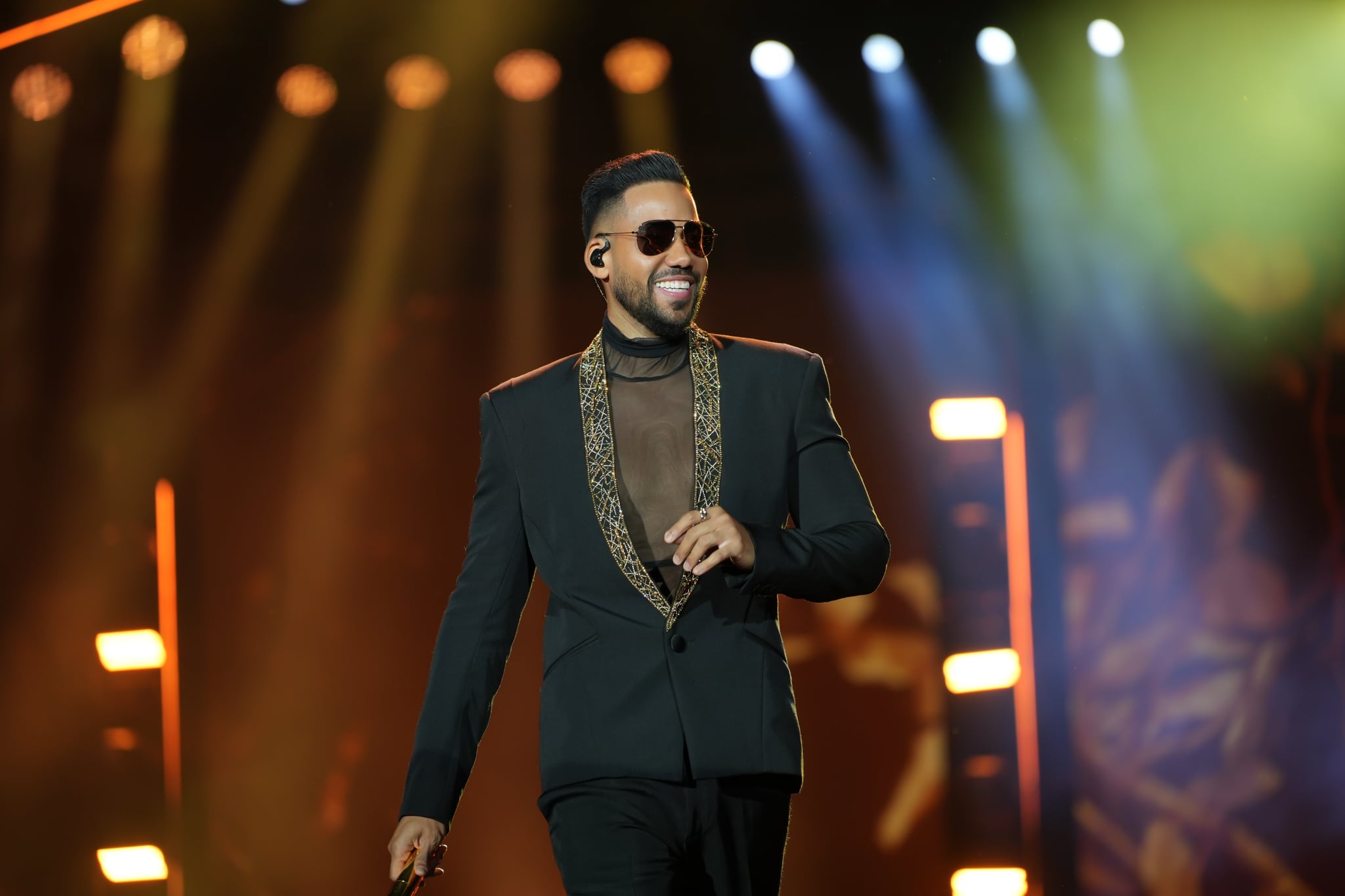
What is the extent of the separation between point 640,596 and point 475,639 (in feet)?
1.02

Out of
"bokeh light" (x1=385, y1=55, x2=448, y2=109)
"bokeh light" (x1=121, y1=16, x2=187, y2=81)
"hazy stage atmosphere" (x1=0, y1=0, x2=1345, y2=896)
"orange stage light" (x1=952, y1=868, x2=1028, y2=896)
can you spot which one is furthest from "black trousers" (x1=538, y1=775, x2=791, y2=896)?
"bokeh light" (x1=121, y1=16, x2=187, y2=81)

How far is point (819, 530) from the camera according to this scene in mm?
2297

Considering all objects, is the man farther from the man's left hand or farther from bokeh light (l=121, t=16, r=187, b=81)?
bokeh light (l=121, t=16, r=187, b=81)

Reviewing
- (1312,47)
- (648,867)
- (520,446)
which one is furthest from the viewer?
(1312,47)

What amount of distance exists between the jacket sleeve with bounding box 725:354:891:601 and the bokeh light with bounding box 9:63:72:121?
3764 mm

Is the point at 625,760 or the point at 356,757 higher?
the point at 356,757

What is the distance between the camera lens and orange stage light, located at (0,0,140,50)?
199 inches

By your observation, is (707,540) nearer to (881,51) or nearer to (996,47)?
(881,51)

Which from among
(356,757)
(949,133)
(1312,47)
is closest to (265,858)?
(356,757)

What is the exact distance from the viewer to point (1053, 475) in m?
5.21

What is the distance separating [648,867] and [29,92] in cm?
423

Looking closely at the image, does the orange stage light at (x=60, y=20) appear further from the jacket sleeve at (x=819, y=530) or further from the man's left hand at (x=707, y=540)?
the man's left hand at (x=707, y=540)

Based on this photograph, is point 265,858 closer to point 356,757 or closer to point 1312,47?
point 356,757

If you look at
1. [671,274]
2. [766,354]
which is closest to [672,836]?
[766,354]
